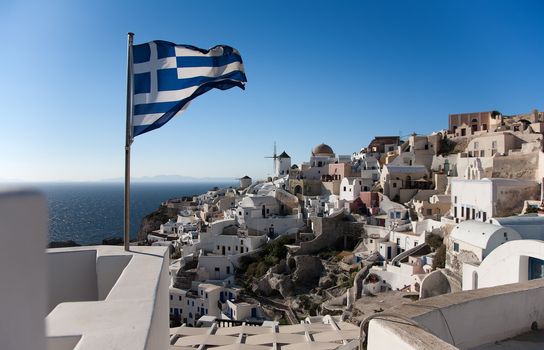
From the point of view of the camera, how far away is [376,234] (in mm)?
24453

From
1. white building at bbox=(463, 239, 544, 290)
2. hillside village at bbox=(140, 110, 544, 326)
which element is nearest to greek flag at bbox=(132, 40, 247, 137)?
white building at bbox=(463, 239, 544, 290)

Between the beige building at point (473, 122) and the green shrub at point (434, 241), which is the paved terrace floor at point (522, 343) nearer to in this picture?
the green shrub at point (434, 241)

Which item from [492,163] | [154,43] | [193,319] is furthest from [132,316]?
[492,163]

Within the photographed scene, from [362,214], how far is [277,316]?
472 inches

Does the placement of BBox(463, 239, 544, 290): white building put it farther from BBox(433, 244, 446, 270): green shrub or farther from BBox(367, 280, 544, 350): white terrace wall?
BBox(433, 244, 446, 270): green shrub

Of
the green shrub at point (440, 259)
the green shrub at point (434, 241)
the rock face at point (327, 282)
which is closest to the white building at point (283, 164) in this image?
the rock face at point (327, 282)

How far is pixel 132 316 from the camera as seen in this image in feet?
6.92

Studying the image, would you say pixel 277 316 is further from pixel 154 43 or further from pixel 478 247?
pixel 154 43

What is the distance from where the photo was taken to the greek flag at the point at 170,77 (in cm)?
457

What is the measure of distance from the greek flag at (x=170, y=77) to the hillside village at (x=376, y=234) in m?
6.09

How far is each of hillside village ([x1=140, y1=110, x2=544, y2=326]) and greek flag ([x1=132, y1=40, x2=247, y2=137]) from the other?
6.09 metres

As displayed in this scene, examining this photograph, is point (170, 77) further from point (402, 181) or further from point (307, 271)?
point (402, 181)

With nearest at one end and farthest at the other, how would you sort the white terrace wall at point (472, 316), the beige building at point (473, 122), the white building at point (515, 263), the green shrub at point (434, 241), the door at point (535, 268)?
the white terrace wall at point (472, 316), the door at point (535, 268), the white building at point (515, 263), the green shrub at point (434, 241), the beige building at point (473, 122)

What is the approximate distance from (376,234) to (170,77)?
2206 centimetres
